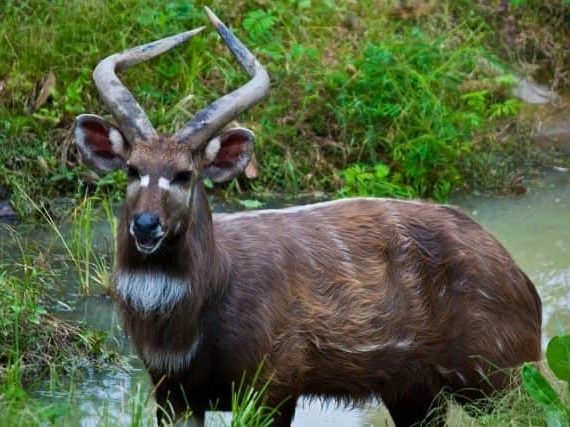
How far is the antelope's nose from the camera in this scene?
6.57 meters

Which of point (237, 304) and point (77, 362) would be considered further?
point (77, 362)

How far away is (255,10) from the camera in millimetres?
12859

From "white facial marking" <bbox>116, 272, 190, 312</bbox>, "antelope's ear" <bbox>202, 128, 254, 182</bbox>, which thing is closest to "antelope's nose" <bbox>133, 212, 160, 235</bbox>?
"white facial marking" <bbox>116, 272, 190, 312</bbox>

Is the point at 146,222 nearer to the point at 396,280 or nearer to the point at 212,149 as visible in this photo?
the point at 212,149

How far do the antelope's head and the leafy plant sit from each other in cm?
168

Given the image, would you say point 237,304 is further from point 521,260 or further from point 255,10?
point 255,10

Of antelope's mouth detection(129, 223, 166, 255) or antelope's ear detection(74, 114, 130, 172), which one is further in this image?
antelope's ear detection(74, 114, 130, 172)

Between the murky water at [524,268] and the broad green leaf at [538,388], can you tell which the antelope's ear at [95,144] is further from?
the broad green leaf at [538,388]

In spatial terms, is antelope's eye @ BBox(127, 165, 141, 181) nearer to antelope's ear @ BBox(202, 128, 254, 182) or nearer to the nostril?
the nostril

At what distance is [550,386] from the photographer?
268 inches

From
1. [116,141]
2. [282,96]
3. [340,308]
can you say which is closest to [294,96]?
[282,96]

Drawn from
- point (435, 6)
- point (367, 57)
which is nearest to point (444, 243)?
point (367, 57)

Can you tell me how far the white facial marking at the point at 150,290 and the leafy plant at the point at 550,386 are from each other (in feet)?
5.32

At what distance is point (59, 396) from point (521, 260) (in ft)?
12.8
